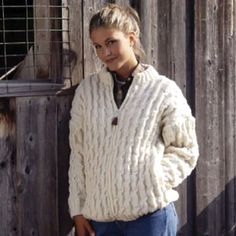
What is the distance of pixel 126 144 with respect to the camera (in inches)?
119

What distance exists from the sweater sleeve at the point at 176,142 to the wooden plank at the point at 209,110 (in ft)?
3.66

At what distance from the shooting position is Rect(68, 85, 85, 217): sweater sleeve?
3193 millimetres

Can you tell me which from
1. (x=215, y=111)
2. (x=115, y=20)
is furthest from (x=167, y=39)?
(x=115, y=20)

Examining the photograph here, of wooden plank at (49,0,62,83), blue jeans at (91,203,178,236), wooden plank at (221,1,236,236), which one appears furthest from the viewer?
wooden plank at (221,1,236,236)

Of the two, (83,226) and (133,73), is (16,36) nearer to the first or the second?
(133,73)

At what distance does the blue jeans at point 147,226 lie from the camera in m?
2.98

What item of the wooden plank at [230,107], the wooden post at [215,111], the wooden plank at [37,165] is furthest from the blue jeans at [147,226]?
the wooden plank at [230,107]

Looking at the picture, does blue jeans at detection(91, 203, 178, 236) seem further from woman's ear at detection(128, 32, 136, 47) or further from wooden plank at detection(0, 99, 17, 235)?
woman's ear at detection(128, 32, 136, 47)

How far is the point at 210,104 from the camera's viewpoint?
169 inches

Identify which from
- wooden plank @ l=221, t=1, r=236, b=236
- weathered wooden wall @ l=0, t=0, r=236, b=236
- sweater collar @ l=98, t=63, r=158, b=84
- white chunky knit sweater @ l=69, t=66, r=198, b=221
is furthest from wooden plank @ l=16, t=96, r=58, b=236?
wooden plank @ l=221, t=1, r=236, b=236

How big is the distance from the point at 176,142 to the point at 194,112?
1.15 metres

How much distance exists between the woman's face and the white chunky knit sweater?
0.11m

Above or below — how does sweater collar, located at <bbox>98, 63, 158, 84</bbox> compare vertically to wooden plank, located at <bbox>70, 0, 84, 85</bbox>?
below

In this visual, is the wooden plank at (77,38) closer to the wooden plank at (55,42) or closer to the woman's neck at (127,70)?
the wooden plank at (55,42)
